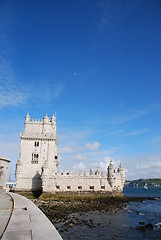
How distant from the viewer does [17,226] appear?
19.3 ft

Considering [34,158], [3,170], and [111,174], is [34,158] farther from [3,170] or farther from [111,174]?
[3,170]

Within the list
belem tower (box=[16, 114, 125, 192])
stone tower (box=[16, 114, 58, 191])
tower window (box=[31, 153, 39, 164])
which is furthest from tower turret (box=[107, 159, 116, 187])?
tower window (box=[31, 153, 39, 164])

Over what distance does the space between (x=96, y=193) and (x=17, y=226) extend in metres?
37.0

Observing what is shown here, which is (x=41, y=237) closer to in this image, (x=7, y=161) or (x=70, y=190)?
(x=7, y=161)

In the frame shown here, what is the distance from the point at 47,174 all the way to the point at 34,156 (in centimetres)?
594

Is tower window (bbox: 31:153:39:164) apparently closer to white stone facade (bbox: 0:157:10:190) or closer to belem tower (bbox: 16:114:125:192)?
belem tower (bbox: 16:114:125:192)

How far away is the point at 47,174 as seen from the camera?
39.4 metres

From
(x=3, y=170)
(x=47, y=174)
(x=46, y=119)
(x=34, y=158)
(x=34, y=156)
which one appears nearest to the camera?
(x=3, y=170)

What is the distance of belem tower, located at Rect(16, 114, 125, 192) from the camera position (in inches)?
1586

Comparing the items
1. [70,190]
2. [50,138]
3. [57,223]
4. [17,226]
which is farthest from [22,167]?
[17,226]

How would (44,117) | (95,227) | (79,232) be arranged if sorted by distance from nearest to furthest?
1. (79,232)
2. (95,227)
3. (44,117)

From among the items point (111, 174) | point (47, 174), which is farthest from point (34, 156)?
point (111, 174)

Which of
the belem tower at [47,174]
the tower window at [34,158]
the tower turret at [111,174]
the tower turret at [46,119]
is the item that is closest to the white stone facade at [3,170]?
the belem tower at [47,174]

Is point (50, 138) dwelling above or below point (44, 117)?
below
